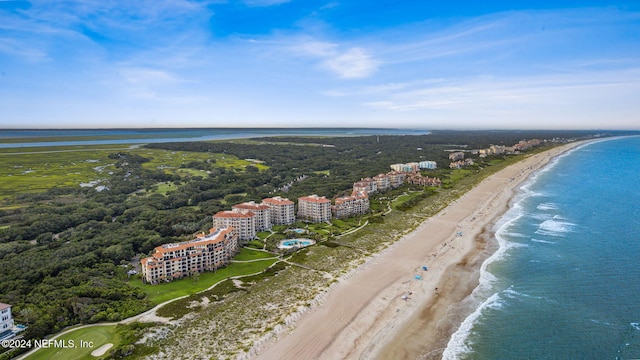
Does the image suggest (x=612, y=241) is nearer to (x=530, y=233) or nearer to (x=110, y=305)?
(x=530, y=233)

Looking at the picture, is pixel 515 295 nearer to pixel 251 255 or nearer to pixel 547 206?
pixel 251 255

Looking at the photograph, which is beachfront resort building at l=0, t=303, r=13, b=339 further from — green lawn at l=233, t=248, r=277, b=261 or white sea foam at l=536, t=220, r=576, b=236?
white sea foam at l=536, t=220, r=576, b=236

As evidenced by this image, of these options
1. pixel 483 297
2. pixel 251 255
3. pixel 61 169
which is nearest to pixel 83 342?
pixel 251 255

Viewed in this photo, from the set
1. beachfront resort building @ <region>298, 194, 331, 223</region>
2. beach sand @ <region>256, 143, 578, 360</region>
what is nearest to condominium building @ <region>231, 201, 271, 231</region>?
beachfront resort building @ <region>298, 194, 331, 223</region>

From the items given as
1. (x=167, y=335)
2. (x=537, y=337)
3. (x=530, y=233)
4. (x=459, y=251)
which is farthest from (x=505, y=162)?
(x=167, y=335)

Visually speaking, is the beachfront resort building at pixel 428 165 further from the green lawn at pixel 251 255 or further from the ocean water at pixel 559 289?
A: the green lawn at pixel 251 255

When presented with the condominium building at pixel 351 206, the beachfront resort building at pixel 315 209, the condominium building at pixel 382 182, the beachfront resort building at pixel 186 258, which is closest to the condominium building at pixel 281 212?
the beachfront resort building at pixel 315 209

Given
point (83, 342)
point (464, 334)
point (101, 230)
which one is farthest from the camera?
point (101, 230)
